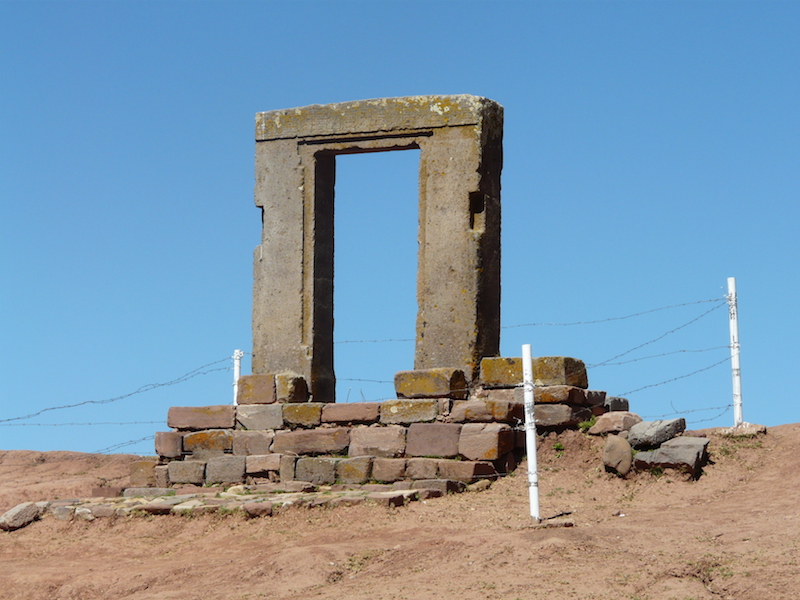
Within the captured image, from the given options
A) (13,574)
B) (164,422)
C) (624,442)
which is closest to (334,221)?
(164,422)

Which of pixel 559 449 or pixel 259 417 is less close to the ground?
pixel 259 417

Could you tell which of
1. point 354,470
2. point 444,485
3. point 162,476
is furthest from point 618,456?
point 162,476

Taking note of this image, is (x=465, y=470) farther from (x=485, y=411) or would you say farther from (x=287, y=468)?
(x=287, y=468)

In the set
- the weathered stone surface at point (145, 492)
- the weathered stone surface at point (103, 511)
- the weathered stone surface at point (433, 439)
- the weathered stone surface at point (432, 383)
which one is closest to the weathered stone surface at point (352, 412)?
the weathered stone surface at point (432, 383)

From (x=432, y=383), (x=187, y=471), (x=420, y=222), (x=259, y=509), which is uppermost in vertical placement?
(x=420, y=222)

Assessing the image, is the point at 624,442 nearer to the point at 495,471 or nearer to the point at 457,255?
the point at 495,471

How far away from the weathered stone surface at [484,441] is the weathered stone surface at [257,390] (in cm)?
250

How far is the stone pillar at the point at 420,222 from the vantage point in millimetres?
12742

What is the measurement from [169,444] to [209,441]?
1.84 ft

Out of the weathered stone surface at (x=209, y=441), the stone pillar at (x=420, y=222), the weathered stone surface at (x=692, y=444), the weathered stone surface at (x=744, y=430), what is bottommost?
the weathered stone surface at (x=209, y=441)

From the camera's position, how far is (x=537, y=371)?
12438mm

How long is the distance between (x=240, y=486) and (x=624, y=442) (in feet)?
14.3

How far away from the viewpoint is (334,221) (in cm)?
1397

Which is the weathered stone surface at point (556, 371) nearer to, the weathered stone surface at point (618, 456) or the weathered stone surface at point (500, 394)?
the weathered stone surface at point (500, 394)
